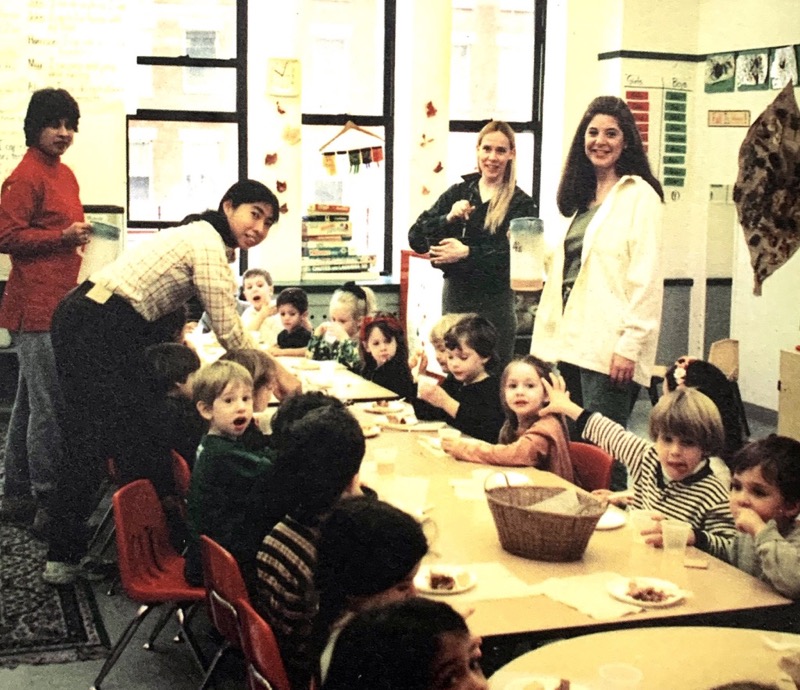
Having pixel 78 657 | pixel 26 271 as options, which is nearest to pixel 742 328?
pixel 26 271

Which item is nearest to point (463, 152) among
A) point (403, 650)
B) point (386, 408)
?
point (386, 408)

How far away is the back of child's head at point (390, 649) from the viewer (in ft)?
4.55

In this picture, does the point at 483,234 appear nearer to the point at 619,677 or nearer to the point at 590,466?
the point at 590,466

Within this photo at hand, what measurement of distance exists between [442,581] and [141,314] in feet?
6.37

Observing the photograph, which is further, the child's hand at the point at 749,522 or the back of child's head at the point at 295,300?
the back of child's head at the point at 295,300

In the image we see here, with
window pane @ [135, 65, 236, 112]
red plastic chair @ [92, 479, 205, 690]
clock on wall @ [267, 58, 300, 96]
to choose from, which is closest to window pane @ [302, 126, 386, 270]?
clock on wall @ [267, 58, 300, 96]

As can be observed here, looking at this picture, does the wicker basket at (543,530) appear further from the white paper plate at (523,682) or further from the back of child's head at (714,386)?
the back of child's head at (714,386)

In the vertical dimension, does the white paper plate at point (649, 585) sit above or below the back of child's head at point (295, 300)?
below

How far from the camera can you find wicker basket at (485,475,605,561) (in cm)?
251

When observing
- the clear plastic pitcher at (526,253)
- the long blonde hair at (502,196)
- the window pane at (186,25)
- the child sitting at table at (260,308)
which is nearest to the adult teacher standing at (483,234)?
the long blonde hair at (502,196)

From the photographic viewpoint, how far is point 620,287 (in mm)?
4090

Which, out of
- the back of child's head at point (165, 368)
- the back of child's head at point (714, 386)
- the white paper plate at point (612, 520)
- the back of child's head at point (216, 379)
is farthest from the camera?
the back of child's head at point (165, 368)

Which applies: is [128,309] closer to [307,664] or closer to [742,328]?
[307,664]

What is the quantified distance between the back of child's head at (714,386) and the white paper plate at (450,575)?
1284mm
